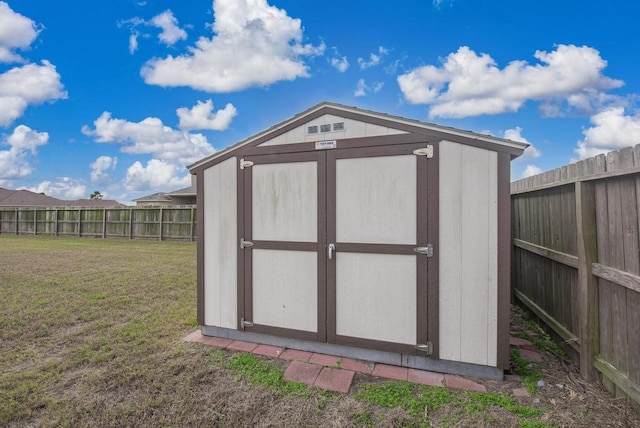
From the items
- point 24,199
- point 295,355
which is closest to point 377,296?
point 295,355

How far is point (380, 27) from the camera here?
596 cm

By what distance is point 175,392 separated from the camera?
2.29 m

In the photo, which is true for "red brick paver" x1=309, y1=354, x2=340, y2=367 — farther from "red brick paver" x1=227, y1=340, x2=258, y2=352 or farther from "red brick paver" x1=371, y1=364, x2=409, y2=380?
"red brick paver" x1=227, y1=340, x2=258, y2=352

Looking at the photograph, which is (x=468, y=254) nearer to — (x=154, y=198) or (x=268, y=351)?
(x=268, y=351)

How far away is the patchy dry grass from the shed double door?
448 mm

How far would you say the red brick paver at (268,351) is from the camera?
2959 mm

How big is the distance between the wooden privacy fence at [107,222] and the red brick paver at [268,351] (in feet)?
35.5

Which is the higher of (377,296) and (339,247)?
(339,247)

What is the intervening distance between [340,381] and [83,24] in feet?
35.4

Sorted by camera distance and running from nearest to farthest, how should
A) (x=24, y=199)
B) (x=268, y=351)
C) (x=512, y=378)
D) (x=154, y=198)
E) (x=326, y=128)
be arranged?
(x=512, y=378)
(x=326, y=128)
(x=268, y=351)
(x=154, y=198)
(x=24, y=199)

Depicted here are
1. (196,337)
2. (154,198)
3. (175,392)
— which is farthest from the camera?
(154,198)

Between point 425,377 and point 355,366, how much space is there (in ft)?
1.87

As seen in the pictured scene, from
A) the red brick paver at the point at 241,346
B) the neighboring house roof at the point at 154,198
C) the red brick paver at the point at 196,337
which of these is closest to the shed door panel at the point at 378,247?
the red brick paver at the point at 241,346

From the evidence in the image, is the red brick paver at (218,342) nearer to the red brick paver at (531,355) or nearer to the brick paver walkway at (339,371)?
the brick paver walkway at (339,371)
